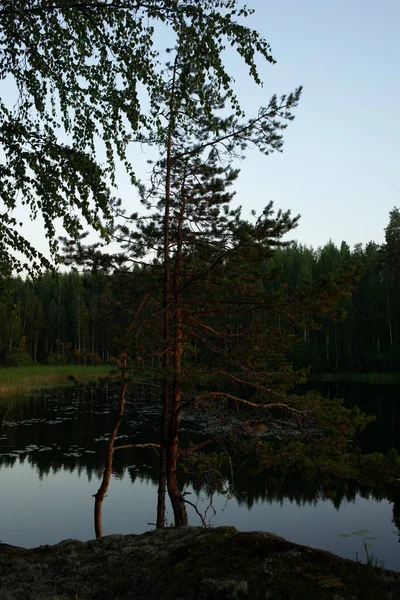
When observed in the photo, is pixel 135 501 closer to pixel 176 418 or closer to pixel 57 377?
pixel 176 418

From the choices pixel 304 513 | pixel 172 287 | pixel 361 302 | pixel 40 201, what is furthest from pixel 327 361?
pixel 40 201

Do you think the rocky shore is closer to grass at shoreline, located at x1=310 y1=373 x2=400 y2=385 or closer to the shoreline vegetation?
the shoreline vegetation

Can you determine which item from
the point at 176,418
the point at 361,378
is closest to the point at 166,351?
the point at 176,418

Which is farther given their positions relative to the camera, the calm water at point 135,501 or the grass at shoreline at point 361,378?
the grass at shoreline at point 361,378

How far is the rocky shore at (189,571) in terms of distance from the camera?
8.52 ft

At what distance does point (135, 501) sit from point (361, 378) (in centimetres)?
4401

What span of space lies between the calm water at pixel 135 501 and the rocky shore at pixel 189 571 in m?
5.04

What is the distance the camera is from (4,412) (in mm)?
30328

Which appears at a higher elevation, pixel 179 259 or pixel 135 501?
pixel 179 259

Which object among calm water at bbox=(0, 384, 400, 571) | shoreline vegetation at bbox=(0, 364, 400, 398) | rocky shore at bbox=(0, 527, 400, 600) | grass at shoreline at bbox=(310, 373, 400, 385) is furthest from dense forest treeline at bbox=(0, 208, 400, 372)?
rocky shore at bbox=(0, 527, 400, 600)

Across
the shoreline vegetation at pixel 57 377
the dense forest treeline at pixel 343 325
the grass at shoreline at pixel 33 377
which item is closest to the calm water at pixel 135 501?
the shoreline vegetation at pixel 57 377

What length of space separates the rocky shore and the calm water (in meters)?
5.04

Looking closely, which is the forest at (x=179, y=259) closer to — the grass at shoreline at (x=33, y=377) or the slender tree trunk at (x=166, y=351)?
the slender tree trunk at (x=166, y=351)

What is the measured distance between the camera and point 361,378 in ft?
182
